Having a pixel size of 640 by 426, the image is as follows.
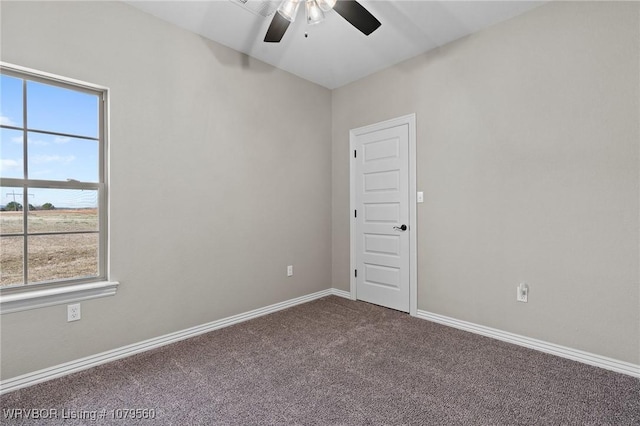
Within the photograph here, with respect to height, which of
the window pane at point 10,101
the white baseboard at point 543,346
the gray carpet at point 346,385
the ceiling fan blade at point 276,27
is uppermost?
the ceiling fan blade at point 276,27

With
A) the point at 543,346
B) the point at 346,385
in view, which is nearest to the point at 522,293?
the point at 543,346

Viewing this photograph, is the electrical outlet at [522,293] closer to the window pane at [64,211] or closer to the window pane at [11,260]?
the window pane at [64,211]

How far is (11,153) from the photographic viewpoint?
2.04m

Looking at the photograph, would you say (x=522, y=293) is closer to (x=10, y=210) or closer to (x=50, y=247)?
(x=50, y=247)

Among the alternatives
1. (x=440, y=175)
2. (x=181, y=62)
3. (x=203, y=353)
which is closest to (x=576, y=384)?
(x=440, y=175)

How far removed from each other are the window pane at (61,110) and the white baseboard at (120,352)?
5.41 ft

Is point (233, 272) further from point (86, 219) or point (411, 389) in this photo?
point (411, 389)

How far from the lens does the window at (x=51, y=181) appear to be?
204 centimetres

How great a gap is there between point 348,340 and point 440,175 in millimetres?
1813

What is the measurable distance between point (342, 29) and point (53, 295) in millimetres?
3072

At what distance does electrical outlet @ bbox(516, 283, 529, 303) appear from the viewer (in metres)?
2.59

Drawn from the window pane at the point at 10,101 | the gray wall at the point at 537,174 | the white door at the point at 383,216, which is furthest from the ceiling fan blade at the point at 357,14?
the window pane at the point at 10,101

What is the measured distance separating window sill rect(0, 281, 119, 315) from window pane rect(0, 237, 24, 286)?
10 centimetres

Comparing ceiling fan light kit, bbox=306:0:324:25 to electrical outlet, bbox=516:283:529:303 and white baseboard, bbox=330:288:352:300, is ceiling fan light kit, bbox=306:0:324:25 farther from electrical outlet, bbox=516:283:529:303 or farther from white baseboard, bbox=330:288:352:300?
white baseboard, bbox=330:288:352:300
